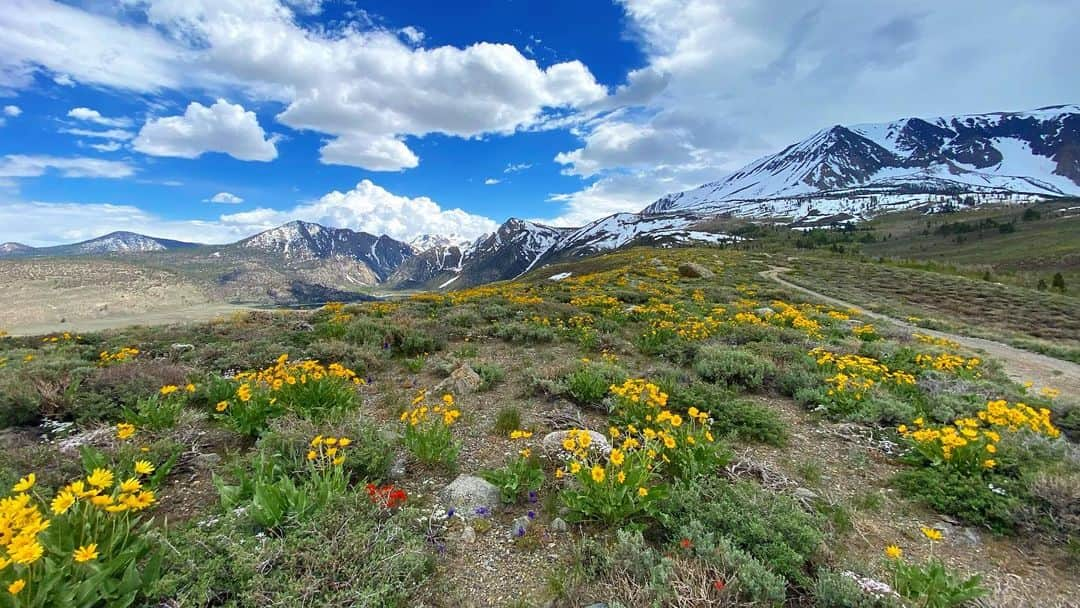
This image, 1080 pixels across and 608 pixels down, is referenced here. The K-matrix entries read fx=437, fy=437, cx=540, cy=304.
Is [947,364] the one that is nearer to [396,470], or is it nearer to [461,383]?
[461,383]

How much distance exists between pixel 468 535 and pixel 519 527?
445 millimetres

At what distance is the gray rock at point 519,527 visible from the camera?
12.5ft

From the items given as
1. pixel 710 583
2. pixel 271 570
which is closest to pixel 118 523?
pixel 271 570

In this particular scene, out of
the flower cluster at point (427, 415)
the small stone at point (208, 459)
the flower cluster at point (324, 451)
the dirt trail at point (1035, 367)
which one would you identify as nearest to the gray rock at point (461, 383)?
the flower cluster at point (427, 415)

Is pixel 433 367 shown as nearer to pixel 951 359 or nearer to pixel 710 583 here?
pixel 710 583

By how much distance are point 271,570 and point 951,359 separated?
39.5 feet

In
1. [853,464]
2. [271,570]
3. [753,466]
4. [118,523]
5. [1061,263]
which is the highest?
[118,523]

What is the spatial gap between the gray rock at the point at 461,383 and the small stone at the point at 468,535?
358 centimetres

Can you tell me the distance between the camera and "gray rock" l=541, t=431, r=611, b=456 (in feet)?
16.0

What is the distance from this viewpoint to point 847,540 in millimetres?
3850

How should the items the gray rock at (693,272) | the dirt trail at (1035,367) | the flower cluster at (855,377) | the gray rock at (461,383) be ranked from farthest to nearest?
the gray rock at (693,272)
the dirt trail at (1035,367)
the gray rock at (461,383)
the flower cluster at (855,377)

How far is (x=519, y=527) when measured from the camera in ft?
12.7

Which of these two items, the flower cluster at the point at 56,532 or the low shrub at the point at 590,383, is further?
the low shrub at the point at 590,383

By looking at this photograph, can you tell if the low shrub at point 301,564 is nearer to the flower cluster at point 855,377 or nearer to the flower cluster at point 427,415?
the flower cluster at point 427,415
